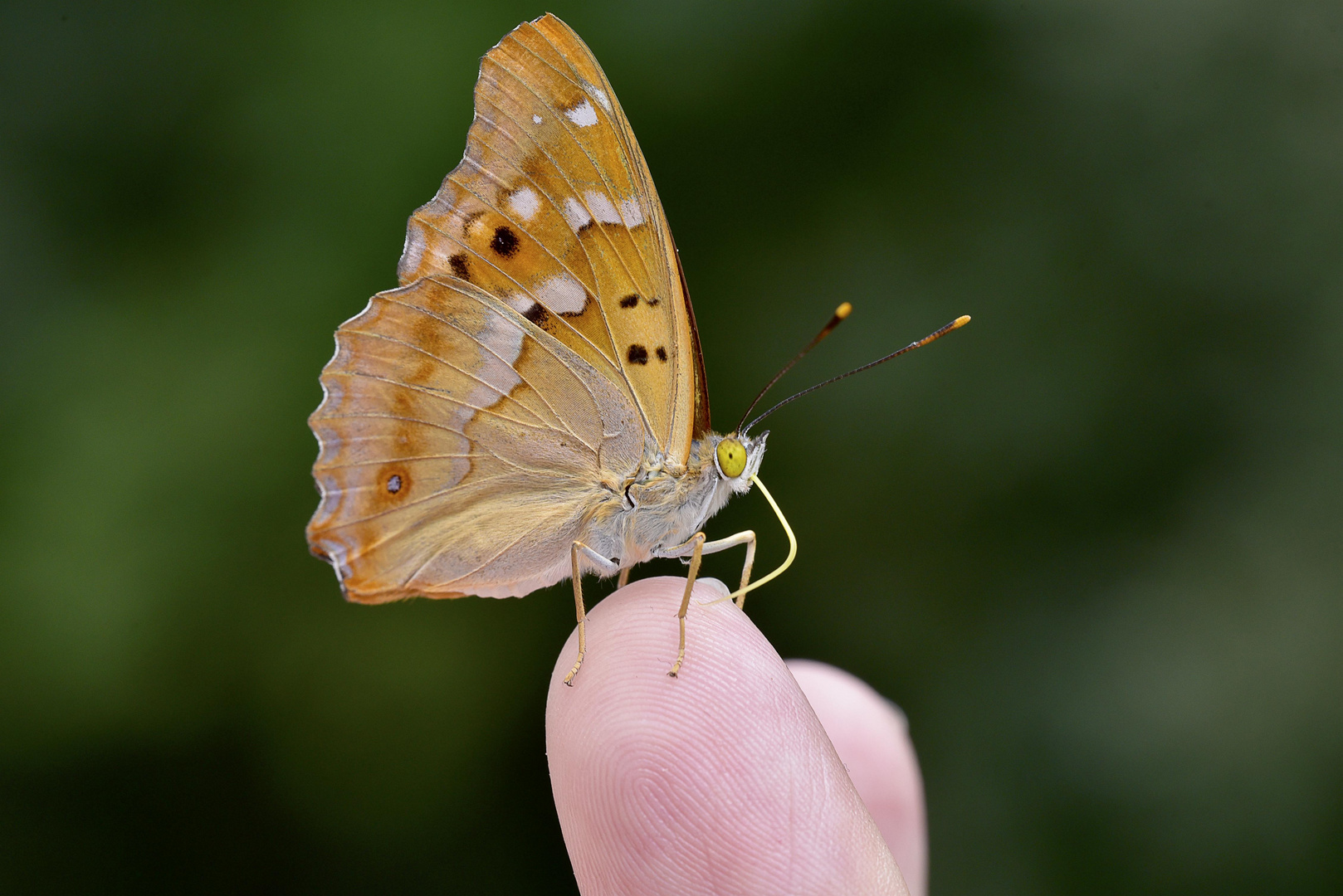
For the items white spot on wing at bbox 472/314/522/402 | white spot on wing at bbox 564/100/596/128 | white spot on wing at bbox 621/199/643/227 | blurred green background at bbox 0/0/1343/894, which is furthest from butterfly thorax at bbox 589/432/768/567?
blurred green background at bbox 0/0/1343/894

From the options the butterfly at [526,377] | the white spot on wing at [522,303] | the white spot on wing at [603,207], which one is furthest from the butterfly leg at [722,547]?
the white spot on wing at [603,207]

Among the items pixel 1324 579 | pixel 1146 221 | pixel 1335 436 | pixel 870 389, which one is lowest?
pixel 870 389

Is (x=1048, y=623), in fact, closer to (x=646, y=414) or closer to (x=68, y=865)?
(x=646, y=414)

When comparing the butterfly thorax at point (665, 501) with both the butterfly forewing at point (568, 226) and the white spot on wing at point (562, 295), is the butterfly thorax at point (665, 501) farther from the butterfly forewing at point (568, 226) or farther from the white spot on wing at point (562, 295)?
the white spot on wing at point (562, 295)

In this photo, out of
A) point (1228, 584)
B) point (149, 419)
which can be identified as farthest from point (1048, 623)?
point (149, 419)

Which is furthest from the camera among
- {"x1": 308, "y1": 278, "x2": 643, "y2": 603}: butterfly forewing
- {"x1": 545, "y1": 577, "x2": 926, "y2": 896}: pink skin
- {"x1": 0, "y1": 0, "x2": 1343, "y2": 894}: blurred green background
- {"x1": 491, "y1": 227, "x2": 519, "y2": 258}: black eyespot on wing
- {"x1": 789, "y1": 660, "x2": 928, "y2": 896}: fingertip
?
{"x1": 0, "y1": 0, "x2": 1343, "y2": 894}: blurred green background

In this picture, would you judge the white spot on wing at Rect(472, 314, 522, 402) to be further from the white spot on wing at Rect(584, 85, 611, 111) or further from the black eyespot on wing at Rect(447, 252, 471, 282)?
the white spot on wing at Rect(584, 85, 611, 111)
